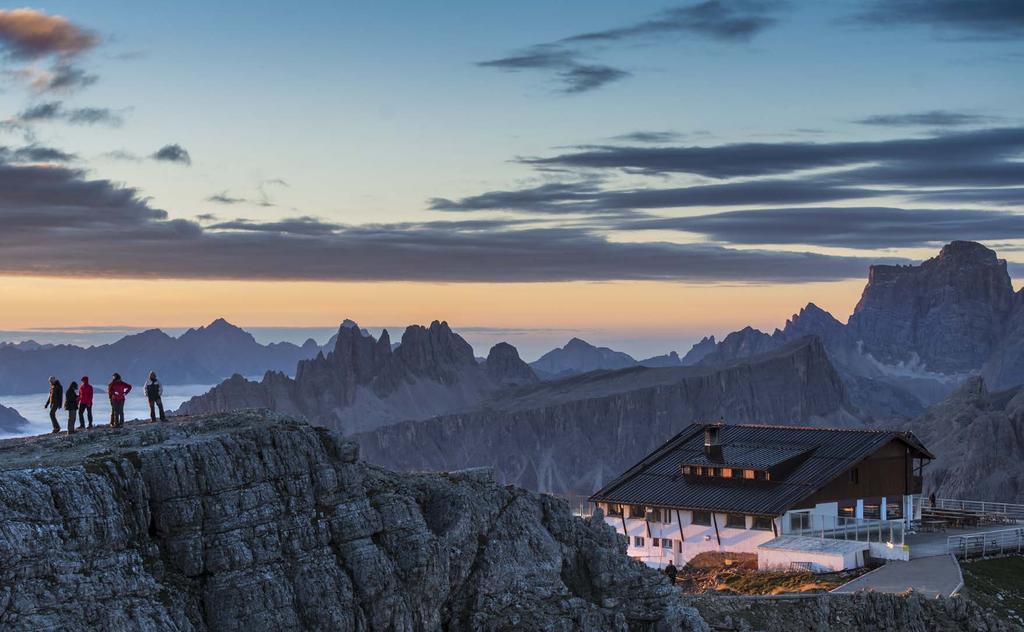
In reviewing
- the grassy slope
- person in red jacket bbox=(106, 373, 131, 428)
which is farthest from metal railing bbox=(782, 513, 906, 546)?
person in red jacket bbox=(106, 373, 131, 428)

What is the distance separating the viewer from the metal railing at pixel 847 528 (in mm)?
80887

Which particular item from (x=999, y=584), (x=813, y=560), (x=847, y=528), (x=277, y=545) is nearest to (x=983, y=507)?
(x=847, y=528)

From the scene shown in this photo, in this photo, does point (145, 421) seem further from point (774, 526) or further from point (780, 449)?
point (780, 449)

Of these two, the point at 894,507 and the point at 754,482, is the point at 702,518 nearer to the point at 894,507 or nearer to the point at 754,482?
the point at 754,482

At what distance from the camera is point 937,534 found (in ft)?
290

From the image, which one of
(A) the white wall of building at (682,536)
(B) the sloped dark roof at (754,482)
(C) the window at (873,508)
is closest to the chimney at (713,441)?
(B) the sloped dark roof at (754,482)

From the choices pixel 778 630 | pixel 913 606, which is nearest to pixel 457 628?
pixel 778 630

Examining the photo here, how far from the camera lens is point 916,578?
71.2m

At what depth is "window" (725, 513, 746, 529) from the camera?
3297 inches

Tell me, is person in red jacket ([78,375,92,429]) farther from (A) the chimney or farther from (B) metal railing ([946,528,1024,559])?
(A) the chimney

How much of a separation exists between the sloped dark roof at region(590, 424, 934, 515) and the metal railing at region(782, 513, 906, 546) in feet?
4.75

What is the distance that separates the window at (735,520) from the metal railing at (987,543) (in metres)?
11.2

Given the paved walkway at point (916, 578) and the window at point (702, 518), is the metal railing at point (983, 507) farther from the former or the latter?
the paved walkway at point (916, 578)

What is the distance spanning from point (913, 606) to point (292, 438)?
3291 cm
